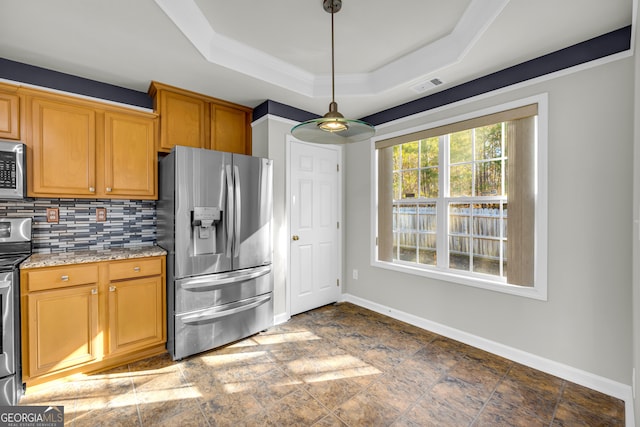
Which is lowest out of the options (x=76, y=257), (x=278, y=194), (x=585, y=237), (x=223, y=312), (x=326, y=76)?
(x=223, y=312)

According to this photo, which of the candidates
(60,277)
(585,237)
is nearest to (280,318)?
(60,277)

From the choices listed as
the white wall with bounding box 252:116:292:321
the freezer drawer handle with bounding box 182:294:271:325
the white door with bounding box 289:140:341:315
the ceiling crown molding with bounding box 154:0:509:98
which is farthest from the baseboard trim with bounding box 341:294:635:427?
the ceiling crown molding with bounding box 154:0:509:98

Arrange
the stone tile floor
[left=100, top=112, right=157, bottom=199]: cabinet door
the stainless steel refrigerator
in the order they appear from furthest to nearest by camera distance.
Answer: [left=100, top=112, right=157, bottom=199]: cabinet door, the stainless steel refrigerator, the stone tile floor

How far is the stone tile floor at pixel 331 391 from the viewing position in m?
1.76

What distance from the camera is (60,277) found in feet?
6.82

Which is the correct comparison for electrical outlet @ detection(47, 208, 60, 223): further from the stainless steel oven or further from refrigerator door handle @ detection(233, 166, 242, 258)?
refrigerator door handle @ detection(233, 166, 242, 258)

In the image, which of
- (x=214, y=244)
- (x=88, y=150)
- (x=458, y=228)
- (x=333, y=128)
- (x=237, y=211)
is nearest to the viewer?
(x=333, y=128)

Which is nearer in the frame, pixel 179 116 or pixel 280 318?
pixel 179 116

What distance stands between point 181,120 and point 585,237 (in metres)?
3.58

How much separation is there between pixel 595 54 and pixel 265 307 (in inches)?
133

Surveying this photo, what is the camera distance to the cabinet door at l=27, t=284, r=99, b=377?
1.99 meters

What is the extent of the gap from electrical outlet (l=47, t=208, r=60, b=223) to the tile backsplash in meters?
0.02

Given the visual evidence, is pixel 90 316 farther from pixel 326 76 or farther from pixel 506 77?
pixel 506 77

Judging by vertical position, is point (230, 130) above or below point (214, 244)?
above
